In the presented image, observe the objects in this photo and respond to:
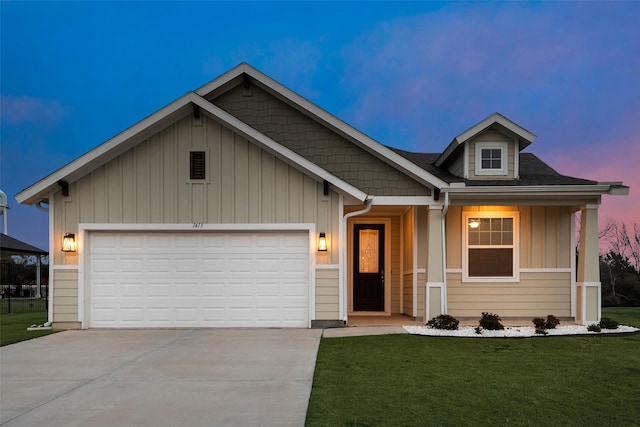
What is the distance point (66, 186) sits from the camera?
34.9ft

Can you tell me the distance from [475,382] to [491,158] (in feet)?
22.9

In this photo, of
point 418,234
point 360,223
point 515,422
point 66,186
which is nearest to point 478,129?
point 418,234

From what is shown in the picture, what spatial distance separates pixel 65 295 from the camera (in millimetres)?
10672

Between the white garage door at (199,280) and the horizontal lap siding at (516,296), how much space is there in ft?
11.9

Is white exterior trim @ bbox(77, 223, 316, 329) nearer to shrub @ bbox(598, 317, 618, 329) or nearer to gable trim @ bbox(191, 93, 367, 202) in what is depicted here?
gable trim @ bbox(191, 93, 367, 202)

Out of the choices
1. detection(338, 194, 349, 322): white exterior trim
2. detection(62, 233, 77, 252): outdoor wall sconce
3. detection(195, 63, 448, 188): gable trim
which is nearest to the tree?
detection(195, 63, 448, 188): gable trim

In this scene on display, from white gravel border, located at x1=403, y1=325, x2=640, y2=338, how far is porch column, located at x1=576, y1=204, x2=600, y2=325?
0.61m

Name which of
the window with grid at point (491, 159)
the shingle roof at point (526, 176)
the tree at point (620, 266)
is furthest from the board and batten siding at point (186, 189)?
the tree at point (620, 266)

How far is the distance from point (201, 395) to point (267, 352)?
8.04 feet

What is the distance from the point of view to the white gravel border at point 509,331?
31.3 feet

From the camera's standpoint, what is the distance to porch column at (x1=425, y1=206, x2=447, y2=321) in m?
10.9

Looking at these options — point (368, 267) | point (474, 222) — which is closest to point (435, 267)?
point (474, 222)

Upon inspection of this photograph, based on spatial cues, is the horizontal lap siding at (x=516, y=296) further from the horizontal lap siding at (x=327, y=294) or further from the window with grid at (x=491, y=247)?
the horizontal lap siding at (x=327, y=294)

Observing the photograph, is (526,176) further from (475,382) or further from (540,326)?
(475,382)
